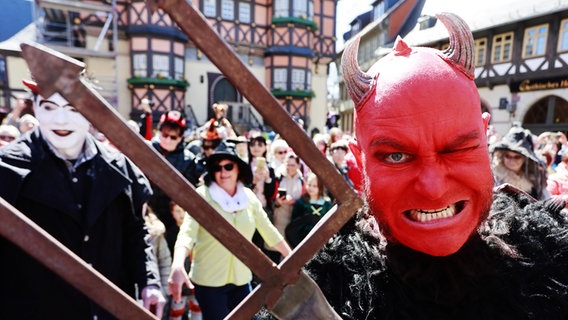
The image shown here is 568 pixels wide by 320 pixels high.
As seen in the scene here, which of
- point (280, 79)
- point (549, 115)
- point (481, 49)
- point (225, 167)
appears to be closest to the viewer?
point (225, 167)

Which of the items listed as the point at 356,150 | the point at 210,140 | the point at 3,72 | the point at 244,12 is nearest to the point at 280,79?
the point at 244,12

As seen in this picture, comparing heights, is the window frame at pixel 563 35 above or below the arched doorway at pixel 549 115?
above

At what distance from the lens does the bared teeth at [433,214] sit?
1.11 metres

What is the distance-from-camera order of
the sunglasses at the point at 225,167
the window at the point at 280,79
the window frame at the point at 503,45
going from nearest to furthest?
the sunglasses at the point at 225,167 → the window frame at the point at 503,45 → the window at the point at 280,79

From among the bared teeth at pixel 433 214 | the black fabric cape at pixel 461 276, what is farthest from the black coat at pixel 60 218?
the bared teeth at pixel 433 214

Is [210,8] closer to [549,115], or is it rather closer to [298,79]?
[298,79]

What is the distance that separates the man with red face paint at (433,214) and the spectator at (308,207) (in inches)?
74.8

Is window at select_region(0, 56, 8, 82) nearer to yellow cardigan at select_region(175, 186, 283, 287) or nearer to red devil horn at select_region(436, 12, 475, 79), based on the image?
yellow cardigan at select_region(175, 186, 283, 287)

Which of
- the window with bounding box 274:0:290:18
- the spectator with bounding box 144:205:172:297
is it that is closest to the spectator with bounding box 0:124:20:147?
the spectator with bounding box 144:205:172:297

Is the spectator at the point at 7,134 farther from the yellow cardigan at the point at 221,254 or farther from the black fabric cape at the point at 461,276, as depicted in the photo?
the black fabric cape at the point at 461,276

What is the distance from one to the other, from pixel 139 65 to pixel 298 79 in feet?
21.7

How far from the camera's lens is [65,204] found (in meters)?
1.63

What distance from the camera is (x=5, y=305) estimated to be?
157 cm

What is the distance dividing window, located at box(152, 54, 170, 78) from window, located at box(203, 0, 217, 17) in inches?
108
